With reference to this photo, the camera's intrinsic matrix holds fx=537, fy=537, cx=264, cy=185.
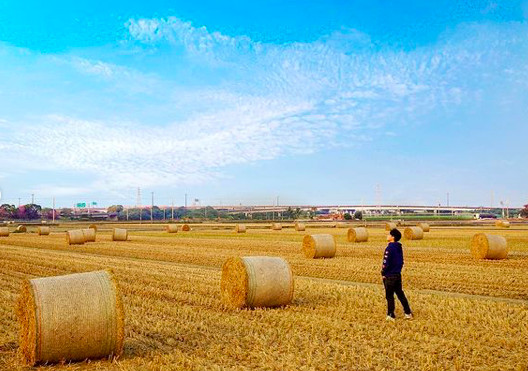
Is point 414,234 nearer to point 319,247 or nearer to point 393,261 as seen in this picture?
point 319,247

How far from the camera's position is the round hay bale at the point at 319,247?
27091 mm

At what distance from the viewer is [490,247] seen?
26.0 metres

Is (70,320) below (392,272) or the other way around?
below

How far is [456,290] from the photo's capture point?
16.9 meters

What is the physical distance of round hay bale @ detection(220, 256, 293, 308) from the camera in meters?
13.8

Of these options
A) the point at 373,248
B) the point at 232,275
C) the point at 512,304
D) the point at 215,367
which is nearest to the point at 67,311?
the point at 215,367

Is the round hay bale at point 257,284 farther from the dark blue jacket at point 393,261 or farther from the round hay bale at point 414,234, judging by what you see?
the round hay bale at point 414,234

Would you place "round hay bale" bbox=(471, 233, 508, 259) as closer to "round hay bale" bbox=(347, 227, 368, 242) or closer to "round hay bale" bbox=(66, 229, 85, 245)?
"round hay bale" bbox=(347, 227, 368, 242)

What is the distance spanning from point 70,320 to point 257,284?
5768 mm

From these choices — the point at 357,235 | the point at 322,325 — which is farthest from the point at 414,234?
the point at 322,325

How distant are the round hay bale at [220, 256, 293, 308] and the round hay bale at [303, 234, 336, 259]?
12719 millimetres

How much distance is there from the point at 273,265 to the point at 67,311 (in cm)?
649

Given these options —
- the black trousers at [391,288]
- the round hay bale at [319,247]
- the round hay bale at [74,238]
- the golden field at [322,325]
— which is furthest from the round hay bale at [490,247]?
the round hay bale at [74,238]

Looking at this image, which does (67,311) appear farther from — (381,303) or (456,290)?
(456,290)
